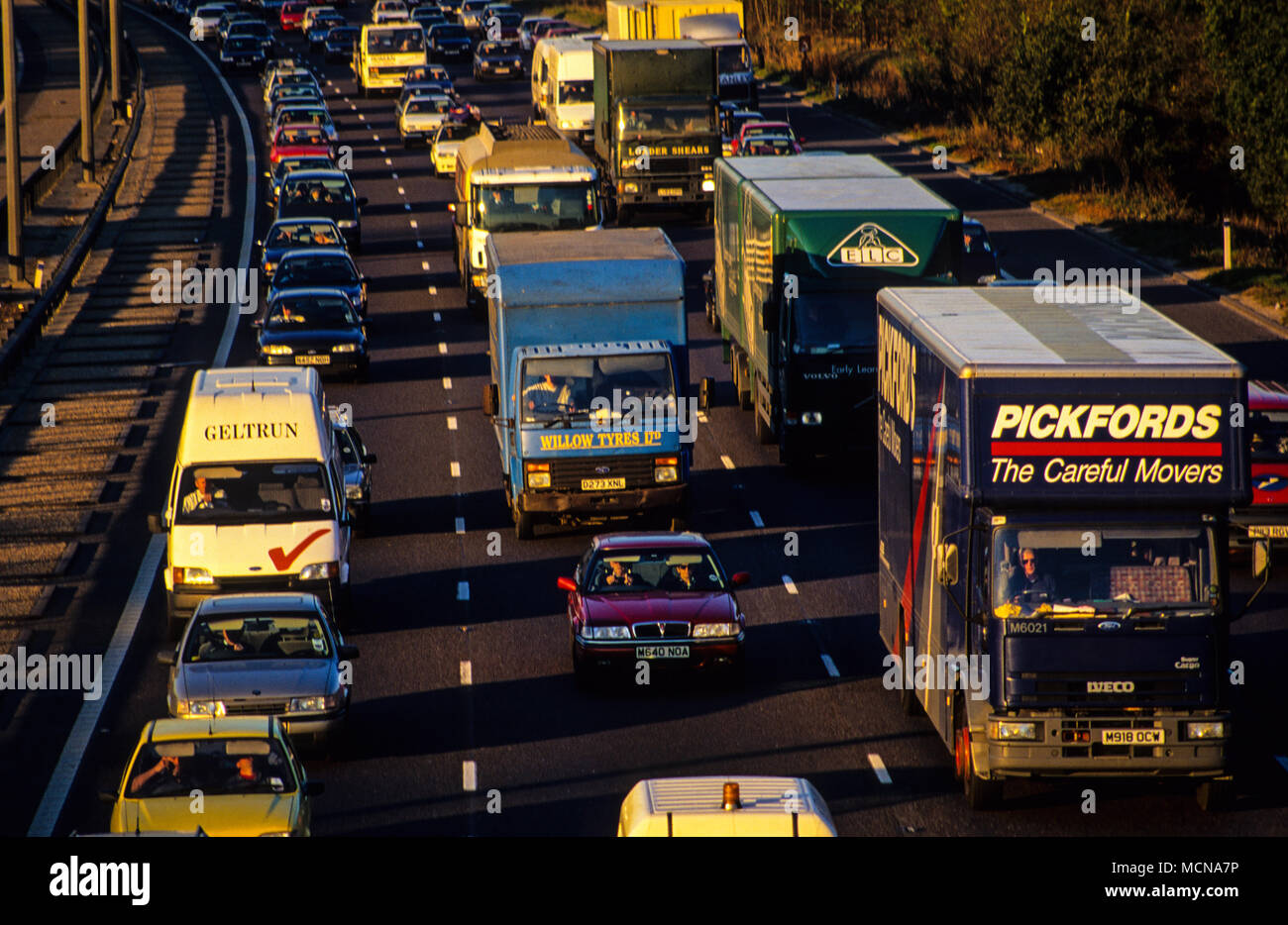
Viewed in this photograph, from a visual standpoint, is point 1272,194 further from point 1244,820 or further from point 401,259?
point 1244,820

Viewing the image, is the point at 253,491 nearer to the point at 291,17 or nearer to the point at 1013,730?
the point at 1013,730

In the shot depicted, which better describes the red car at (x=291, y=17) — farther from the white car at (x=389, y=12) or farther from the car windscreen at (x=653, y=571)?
the car windscreen at (x=653, y=571)

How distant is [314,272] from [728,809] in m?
28.6

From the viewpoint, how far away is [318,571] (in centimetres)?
2223

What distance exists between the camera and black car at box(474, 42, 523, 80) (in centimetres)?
8506

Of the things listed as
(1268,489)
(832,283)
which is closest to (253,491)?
(832,283)

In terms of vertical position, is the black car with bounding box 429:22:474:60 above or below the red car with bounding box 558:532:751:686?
above

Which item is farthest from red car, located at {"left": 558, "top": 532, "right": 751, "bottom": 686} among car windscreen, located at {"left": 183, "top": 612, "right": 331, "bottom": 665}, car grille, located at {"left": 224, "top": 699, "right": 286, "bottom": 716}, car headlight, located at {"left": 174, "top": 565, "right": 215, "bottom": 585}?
car headlight, located at {"left": 174, "top": 565, "right": 215, "bottom": 585}

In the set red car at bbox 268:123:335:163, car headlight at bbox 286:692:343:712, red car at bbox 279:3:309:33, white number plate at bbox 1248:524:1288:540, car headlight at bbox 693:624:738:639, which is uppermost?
red car at bbox 279:3:309:33

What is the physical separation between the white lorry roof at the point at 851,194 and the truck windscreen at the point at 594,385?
367cm

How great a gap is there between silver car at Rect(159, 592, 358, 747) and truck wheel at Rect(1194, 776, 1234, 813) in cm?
727

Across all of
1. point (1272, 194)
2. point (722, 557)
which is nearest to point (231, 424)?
point (722, 557)

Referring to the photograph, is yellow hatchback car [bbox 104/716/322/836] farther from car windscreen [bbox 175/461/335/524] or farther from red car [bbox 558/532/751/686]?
car windscreen [bbox 175/461/335/524]

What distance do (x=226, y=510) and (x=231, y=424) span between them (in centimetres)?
106
